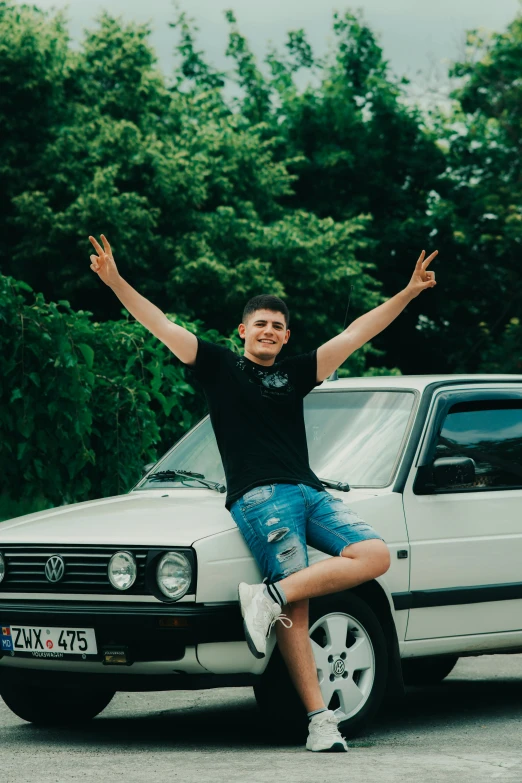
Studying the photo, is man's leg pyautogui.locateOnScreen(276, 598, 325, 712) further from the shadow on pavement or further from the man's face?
the man's face

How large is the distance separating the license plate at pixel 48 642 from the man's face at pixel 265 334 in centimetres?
143

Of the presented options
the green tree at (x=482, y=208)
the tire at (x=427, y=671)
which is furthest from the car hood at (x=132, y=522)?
the green tree at (x=482, y=208)

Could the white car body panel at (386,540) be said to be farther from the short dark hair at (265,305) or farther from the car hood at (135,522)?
the short dark hair at (265,305)

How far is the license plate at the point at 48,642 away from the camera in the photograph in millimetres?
5906

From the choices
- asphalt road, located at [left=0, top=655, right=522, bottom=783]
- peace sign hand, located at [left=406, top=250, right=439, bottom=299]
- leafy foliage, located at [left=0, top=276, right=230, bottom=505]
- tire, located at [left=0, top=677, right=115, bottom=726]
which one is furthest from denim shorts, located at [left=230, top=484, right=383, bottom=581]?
leafy foliage, located at [left=0, top=276, right=230, bottom=505]

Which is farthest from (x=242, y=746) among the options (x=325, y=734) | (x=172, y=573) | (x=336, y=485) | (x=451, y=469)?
(x=451, y=469)

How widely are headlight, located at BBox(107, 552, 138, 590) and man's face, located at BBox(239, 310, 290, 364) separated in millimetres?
1105

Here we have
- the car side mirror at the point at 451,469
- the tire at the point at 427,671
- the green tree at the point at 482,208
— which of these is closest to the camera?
the car side mirror at the point at 451,469

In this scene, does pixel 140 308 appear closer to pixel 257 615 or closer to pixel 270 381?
pixel 270 381

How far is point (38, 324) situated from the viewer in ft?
39.1

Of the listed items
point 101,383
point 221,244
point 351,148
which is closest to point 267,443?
point 101,383

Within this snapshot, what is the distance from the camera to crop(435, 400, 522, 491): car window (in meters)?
7.09

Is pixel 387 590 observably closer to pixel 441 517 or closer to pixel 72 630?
pixel 441 517

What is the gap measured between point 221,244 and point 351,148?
1047 centimetres
